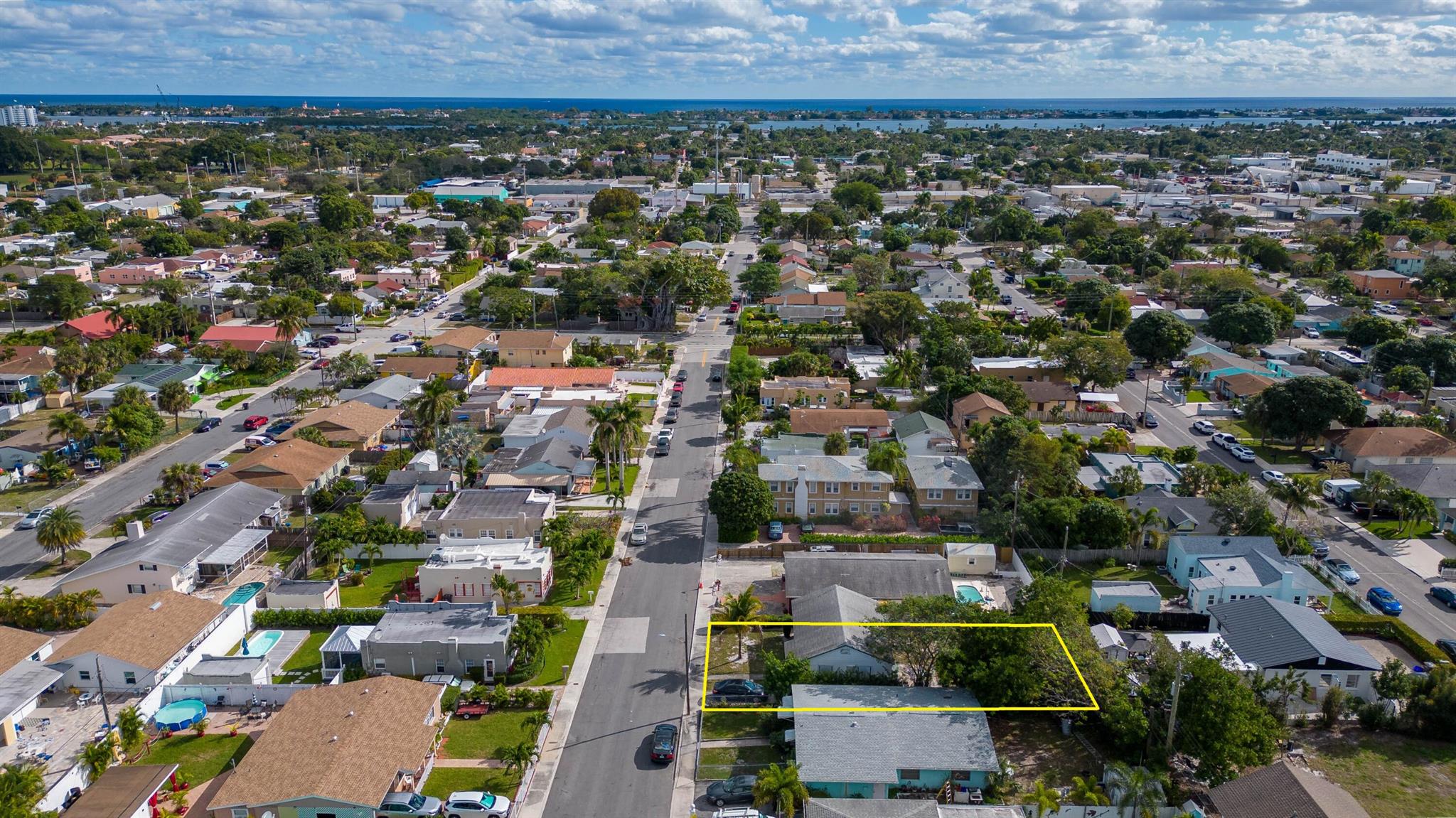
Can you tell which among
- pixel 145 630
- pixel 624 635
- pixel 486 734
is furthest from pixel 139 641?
pixel 624 635

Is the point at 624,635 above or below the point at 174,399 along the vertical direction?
below

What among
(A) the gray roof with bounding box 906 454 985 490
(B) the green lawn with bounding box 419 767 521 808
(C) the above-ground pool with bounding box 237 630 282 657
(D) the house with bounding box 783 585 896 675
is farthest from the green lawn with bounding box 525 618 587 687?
(A) the gray roof with bounding box 906 454 985 490

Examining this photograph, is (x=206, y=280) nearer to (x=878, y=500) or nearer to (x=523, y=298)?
(x=523, y=298)

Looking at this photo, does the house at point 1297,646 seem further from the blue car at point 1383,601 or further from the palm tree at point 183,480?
the palm tree at point 183,480

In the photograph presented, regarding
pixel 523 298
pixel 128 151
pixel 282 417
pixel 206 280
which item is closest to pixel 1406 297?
pixel 523 298

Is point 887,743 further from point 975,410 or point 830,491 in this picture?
point 975,410

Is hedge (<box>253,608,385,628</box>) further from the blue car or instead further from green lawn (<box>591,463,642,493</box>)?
the blue car
